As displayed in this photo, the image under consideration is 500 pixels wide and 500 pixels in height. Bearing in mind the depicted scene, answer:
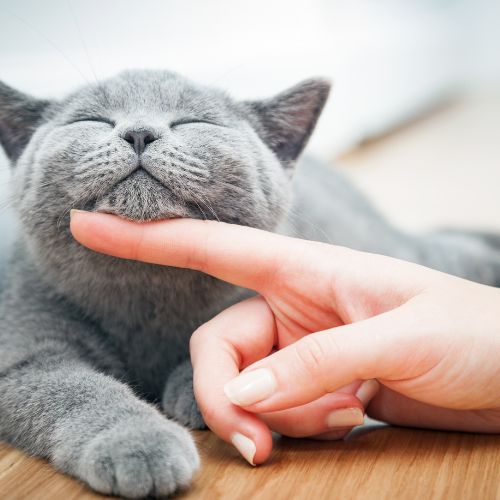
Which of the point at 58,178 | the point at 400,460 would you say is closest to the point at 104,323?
the point at 58,178

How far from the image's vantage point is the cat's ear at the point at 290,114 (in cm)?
114

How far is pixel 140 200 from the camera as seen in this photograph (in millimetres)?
887

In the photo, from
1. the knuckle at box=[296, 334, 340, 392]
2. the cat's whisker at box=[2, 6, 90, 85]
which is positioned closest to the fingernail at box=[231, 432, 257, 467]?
the knuckle at box=[296, 334, 340, 392]

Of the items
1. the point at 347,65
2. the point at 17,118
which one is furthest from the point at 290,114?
the point at 347,65

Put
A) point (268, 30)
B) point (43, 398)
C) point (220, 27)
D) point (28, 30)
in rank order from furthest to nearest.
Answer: point (268, 30) < point (220, 27) < point (28, 30) < point (43, 398)

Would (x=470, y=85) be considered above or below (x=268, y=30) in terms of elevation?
below

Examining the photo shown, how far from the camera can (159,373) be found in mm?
1068

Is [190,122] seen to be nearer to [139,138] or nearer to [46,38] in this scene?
[139,138]

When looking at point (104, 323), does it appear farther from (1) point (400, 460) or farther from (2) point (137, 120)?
(1) point (400, 460)

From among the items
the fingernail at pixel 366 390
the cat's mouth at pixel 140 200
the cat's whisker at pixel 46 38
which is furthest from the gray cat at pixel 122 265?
the fingernail at pixel 366 390

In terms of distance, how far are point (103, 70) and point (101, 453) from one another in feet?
2.52

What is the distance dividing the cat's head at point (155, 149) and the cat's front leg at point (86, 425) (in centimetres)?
20

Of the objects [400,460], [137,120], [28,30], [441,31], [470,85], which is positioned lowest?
[470,85]

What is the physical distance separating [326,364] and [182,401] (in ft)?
0.92
